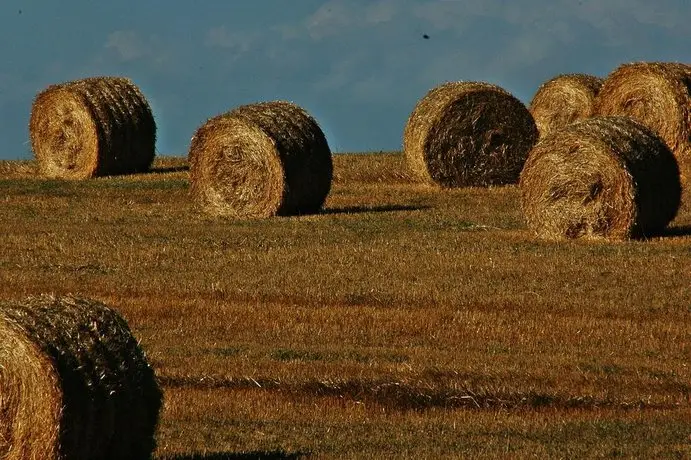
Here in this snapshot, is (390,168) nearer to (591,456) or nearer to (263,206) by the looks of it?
(263,206)

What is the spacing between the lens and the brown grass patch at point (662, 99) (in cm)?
3195

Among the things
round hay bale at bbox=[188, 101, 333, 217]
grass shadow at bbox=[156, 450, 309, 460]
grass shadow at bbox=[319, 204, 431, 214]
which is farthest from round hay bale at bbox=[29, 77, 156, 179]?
grass shadow at bbox=[156, 450, 309, 460]

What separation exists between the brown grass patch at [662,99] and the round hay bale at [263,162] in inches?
328

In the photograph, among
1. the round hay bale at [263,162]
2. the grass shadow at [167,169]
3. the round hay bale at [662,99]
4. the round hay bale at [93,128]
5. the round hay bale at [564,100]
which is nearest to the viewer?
the round hay bale at [263,162]

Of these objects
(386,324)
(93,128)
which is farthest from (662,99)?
(386,324)

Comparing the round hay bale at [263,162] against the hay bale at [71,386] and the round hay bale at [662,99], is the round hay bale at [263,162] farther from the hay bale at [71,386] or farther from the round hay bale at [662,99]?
the hay bale at [71,386]

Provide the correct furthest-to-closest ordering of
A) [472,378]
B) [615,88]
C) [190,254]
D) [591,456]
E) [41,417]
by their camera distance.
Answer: [615,88] → [190,254] → [472,378] → [591,456] → [41,417]

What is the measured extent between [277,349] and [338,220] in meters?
10.6

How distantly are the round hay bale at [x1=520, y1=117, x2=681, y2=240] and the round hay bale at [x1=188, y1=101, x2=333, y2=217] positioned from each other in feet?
13.8

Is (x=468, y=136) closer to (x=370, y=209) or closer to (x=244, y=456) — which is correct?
(x=370, y=209)

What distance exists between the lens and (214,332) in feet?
54.0

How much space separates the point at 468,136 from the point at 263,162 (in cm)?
608

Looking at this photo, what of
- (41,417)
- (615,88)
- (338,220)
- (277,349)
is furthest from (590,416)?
(615,88)

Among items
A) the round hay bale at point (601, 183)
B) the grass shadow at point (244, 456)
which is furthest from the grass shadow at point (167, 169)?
the grass shadow at point (244, 456)
